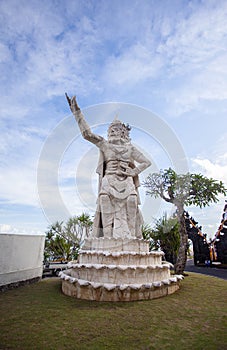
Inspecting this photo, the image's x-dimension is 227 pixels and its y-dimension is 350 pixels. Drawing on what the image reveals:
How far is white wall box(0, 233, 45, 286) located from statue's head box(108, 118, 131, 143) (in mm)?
4556

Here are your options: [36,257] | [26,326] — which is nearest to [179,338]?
[26,326]

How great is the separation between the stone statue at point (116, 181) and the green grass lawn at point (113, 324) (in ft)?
7.54

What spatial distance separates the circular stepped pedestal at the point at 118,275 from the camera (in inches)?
182

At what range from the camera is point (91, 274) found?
5102mm

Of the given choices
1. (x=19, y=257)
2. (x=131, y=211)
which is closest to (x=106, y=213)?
(x=131, y=211)

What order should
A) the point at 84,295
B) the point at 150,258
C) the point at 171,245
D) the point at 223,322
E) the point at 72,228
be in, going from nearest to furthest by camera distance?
the point at 223,322 → the point at 84,295 → the point at 150,258 → the point at 171,245 → the point at 72,228

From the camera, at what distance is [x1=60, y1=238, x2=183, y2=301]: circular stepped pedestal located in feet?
15.1

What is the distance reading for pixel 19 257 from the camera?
277 inches

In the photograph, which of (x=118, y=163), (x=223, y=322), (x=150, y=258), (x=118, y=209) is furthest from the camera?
(x=118, y=163)

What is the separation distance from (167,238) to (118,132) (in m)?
10.8

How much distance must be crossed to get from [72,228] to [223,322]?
51.1ft

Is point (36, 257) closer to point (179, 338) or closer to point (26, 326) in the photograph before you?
point (26, 326)

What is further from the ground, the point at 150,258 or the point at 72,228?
the point at 72,228

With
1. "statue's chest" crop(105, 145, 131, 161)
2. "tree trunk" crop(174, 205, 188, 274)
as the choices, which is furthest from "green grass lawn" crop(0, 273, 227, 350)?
"tree trunk" crop(174, 205, 188, 274)
